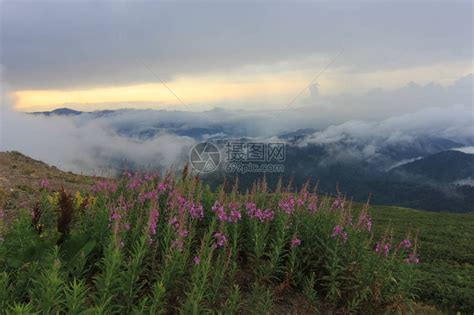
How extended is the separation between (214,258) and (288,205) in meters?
1.96

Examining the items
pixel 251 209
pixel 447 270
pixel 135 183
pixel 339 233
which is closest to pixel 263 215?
pixel 251 209

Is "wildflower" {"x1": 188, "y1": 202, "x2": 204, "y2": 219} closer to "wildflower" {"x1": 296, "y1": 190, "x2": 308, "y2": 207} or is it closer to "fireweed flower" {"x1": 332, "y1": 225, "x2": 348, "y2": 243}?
"wildflower" {"x1": 296, "y1": 190, "x2": 308, "y2": 207}

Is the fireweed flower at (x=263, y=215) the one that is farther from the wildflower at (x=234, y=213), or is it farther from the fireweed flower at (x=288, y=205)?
the wildflower at (x=234, y=213)

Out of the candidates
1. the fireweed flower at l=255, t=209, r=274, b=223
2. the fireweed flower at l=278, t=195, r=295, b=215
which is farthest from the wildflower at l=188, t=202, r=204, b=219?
the fireweed flower at l=278, t=195, r=295, b=215

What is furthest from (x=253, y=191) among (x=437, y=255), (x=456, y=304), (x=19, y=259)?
(x=437, y=255)

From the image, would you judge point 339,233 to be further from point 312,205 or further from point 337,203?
point 337,203

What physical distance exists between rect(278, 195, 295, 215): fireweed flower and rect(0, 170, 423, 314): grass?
2 centimetres

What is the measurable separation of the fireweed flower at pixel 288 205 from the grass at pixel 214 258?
2 centimetres

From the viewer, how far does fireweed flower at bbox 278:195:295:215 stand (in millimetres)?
7734

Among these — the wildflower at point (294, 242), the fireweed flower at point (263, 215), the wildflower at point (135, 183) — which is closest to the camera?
the wildflower at point (294, 242)

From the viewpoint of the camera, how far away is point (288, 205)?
7832 mm

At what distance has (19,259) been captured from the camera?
612cm

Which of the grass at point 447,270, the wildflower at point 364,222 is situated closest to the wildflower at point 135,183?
the wildflower at point 364,222

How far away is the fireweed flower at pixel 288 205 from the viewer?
25.4ft
